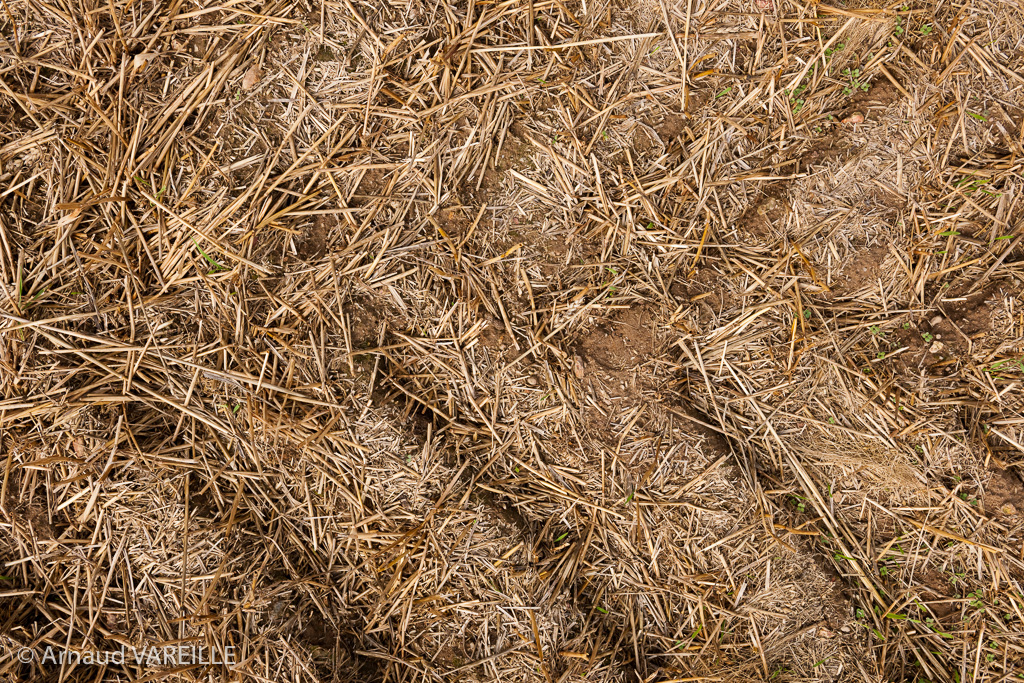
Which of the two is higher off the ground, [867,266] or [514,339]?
[867,266]

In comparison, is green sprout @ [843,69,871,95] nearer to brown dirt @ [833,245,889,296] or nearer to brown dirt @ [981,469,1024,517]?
brown dirt @ [833,245,889,296]

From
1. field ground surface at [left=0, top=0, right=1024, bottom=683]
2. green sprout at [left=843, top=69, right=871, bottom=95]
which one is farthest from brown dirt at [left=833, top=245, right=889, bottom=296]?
green sprout at [left=843, top=69, right=871, bottom=95]

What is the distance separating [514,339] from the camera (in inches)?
83.9

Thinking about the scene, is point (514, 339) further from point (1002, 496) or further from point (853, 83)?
point (1002, 496)

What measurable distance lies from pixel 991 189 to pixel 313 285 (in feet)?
9.25

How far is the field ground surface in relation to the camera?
198cm

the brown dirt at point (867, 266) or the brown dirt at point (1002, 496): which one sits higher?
the brown dirt at point (867, 266)

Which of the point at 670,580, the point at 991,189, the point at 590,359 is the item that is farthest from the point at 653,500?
the point at 991,189

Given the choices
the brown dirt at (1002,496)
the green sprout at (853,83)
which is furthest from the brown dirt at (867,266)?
the brown dirt at (1002,496)

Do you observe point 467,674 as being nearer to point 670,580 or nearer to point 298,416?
point 670,580

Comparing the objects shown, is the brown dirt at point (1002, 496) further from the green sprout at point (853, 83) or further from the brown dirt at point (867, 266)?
the green sprout at point (853, 83)

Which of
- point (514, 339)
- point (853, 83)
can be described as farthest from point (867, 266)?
point (514, 339)

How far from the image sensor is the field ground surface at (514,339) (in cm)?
198

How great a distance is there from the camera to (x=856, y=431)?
7.41 ft
